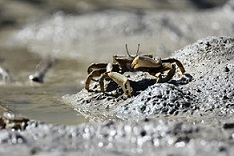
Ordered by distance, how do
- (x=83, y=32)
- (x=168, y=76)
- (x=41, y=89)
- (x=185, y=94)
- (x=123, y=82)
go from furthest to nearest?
(x=83, y=32) → (x=41, y=89) → (x=168, y=76) → (x=123, y=82) → (x=185, y=94)

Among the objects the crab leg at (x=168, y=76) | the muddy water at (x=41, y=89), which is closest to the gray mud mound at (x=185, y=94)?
the crab leg at (x=168, y=76)

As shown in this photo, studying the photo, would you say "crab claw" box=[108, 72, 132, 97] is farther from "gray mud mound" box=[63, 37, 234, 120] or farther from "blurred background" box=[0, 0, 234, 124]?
"blurred background" box=[0, 0, 234, 124]

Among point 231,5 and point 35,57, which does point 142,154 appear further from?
point 231,5

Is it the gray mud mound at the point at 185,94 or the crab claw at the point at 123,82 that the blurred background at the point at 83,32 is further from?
the crab claw at the point at 123,82

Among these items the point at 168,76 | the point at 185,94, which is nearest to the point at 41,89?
the point at 168,76

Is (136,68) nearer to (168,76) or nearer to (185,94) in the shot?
(168,76)
